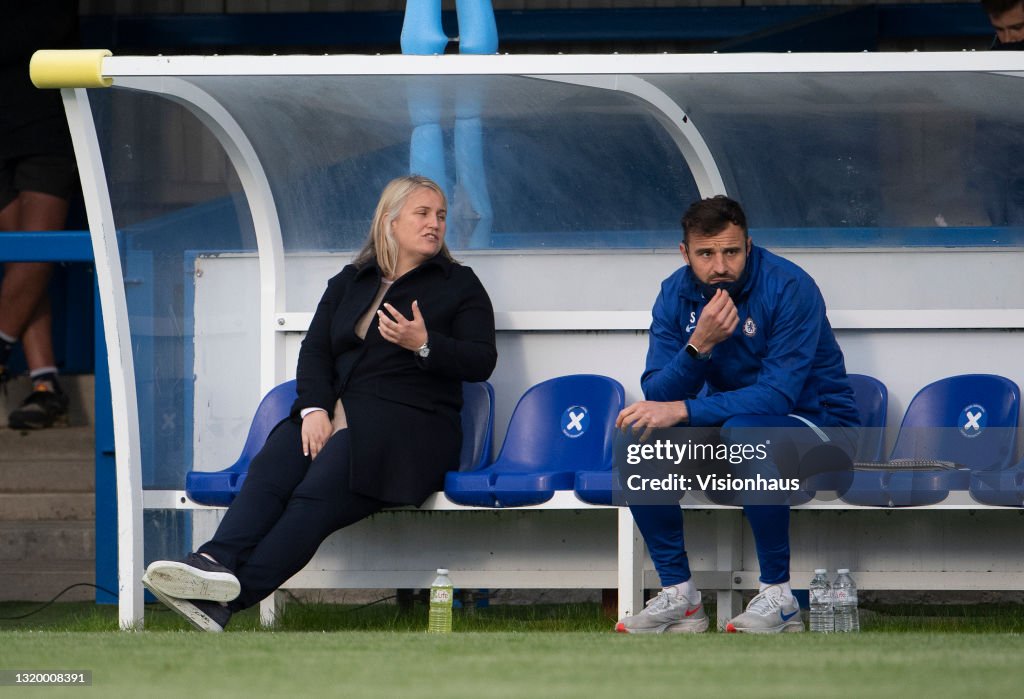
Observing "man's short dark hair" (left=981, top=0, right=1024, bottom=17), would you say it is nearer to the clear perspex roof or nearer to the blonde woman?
the clear perspex roof

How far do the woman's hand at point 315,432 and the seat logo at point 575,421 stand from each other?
0.78 meters

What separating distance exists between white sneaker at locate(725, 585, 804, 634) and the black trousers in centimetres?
109

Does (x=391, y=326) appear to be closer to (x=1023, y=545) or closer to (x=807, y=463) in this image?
(x=807, y=463)

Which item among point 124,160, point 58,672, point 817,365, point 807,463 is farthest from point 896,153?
point 58,672

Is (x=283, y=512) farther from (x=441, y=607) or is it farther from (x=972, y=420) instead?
(x=972, y=420)

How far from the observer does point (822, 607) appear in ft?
15.4

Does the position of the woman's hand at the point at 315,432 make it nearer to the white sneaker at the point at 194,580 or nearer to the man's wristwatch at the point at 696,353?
the white sneaker at the point at 194,580

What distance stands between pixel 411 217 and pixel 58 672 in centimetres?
214

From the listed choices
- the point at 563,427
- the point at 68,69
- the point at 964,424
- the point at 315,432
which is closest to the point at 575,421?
the point at 563,427

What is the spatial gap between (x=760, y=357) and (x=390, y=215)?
1246 mm

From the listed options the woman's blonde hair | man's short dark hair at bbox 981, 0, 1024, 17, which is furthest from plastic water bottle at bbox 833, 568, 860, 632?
man's short dark hair at bbox 981, 0, 1024, 17

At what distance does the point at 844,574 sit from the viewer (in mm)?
4793

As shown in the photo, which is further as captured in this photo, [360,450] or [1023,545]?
[1023,545]

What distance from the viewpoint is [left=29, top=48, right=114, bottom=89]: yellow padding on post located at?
183 inches
